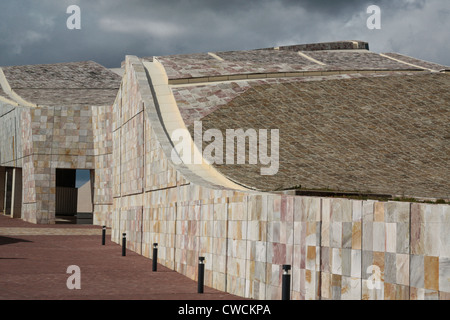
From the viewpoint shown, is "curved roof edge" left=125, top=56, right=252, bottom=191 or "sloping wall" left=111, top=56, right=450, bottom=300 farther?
"curved roof edge" left=125, top=56, right=252, bottom=191

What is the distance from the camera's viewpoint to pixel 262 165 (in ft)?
78.8

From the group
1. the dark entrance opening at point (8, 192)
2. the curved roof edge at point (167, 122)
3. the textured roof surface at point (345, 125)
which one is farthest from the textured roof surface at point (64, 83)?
the textured roof surface at point (345, 125)

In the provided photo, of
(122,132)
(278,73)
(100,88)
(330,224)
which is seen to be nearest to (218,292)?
(330,224)

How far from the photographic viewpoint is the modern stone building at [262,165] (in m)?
8.95

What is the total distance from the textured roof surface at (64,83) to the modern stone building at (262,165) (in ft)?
0.94

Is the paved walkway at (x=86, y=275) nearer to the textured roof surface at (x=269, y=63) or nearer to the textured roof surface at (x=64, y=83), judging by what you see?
the textured roof surface at (x=269, y=63)

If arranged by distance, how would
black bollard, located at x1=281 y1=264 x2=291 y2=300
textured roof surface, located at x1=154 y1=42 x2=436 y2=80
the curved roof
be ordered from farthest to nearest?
1. textured roof surface, located at x1=154 y1=42 x2=436 y2=80
2. the curved roof
3. black bollard, located at x1=281 y1=264 x2=291 y2=300

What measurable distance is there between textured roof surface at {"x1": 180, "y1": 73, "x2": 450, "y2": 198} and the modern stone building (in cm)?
10

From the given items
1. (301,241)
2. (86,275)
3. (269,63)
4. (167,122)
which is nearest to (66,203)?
(269,63)

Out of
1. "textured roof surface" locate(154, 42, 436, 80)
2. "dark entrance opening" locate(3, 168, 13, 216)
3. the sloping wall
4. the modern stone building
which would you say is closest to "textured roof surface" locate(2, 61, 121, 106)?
the modern stone building

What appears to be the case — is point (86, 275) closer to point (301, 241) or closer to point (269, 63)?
point (301, 241)

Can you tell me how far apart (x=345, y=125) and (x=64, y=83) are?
31059 millimetres

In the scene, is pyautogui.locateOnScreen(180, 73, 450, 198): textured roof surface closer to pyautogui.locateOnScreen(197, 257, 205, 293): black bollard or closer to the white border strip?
pyautogui.locateOnScreen(197, 257, 205, 293): black bollard

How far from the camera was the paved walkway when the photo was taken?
12.0 meters
